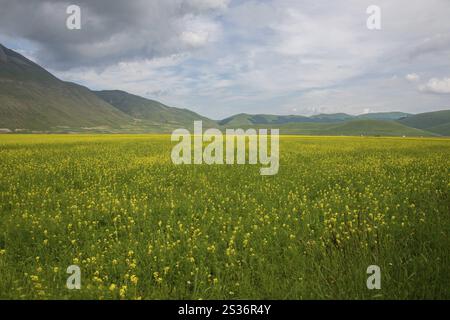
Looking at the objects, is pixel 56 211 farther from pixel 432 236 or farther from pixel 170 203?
pixel 432 236

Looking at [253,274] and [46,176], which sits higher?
[46,176]

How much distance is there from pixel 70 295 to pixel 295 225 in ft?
15.4

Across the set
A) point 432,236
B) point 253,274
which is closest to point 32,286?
point 253,274

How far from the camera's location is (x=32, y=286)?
4375 mm

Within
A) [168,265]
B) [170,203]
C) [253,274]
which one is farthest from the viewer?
[170,203]

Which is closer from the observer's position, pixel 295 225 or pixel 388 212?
pixel 295 225

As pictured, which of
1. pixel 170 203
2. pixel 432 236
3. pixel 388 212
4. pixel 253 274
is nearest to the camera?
pixel 253 274
